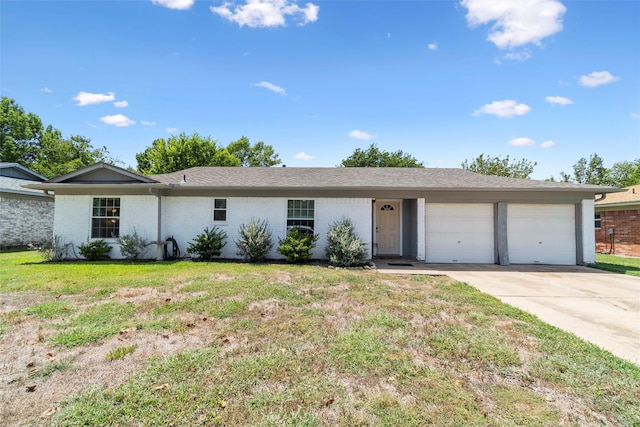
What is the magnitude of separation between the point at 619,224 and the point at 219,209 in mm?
19052

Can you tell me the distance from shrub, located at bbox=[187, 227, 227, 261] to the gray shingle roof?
1.79 metres

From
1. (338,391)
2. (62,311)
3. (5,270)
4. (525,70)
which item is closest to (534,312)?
(338,391)

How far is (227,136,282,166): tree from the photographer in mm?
38500

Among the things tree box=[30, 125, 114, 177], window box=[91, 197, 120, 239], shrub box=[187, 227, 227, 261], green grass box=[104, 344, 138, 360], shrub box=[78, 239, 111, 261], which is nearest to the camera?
green grass box=[104, 344, 138, 360]

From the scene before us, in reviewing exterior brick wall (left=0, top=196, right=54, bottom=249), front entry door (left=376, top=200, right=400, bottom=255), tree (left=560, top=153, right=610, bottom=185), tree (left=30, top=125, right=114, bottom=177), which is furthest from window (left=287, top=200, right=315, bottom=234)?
tree (left=560, top=153, right=610, bottom=185)

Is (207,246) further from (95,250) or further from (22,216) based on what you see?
(22,216)

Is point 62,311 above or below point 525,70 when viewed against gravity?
below

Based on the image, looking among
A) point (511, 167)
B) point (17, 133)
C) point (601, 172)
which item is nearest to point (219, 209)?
point (511, 167)

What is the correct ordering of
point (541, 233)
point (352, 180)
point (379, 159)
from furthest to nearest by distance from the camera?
point (379, 159) < point (352, 180) < point (541, 233)

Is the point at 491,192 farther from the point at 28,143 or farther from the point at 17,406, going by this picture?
the point at 28,143

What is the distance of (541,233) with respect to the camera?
33.2 ft

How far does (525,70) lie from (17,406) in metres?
15.7

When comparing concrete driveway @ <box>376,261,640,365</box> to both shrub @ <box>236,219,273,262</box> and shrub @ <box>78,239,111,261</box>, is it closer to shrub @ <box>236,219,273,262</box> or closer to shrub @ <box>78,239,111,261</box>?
shrub @ <box>236,219,273,262</box>

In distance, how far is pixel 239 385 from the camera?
2600 mm
